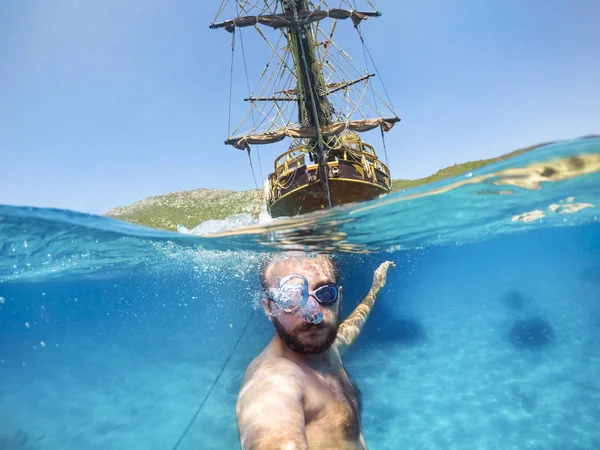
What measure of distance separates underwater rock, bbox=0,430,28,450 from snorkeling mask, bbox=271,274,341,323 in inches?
445

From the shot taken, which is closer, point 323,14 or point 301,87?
point 323,14

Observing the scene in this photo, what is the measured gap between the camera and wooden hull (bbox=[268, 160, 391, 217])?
19.8m

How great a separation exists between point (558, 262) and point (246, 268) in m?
28.6

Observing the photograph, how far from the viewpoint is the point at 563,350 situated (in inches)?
484

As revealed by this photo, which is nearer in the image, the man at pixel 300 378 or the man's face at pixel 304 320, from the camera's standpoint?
the man at pixel 300 378

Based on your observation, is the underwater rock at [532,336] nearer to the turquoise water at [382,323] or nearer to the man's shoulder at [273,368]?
the turquoise water at [382,323]

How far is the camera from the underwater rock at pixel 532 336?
13115 millimetres

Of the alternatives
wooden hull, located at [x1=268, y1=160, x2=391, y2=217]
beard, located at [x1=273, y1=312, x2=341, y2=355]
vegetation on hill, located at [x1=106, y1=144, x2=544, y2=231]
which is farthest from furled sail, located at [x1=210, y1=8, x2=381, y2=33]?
vegetation on hill, located at [x1=106, y1=144, x2=544, y2=231]

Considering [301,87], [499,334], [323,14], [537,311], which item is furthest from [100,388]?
[537,311]

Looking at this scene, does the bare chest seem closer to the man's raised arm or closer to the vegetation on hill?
the man's raised arm

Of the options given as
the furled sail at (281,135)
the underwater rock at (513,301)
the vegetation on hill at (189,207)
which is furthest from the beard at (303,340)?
the vegetation on hill at (189,207)

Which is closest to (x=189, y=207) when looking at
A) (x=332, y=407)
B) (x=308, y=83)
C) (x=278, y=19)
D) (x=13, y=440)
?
(x=308, y=83)

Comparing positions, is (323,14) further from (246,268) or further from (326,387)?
(326,387)

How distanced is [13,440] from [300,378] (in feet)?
41.4
